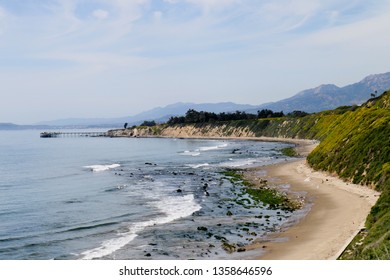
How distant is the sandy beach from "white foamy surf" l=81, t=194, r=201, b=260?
29.3 ft

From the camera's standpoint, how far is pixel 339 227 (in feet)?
98.7

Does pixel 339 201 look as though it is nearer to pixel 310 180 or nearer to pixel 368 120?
pixel 310 180

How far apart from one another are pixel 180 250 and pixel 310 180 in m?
29.2

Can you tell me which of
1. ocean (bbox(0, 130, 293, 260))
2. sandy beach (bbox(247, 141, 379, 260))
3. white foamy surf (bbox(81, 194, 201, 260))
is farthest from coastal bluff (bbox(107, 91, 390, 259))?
white foamy surf (bbox(81, 194, 201, 260))

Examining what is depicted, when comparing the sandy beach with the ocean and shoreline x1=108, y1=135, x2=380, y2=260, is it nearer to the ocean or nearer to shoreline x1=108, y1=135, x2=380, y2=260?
shoreline x1=108, y1=135, x2=380, y2=260

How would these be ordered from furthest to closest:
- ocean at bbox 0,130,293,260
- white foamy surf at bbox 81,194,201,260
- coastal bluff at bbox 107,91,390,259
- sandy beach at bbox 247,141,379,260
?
ocean at bbox 0,130,293,260 < white foamy surf at bbox 81,194,201,260 < sandy beach at bbox 247,141,379,260 < coastal bluff at bbox 107,91,390,259

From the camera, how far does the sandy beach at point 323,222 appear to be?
1001 inches

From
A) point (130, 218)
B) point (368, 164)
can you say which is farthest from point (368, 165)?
point (130, 218)

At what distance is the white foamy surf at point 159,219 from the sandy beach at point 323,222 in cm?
893

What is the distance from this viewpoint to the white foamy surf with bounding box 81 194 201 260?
27.6 meters

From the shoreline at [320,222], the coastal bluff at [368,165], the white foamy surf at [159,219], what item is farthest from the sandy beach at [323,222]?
the white foamy surf at [159,219]

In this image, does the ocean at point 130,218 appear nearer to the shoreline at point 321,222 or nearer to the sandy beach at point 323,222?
the shoreline at point 321,222

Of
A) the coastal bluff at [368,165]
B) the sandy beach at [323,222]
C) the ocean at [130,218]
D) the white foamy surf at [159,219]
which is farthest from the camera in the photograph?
the ocean at [130,218]
